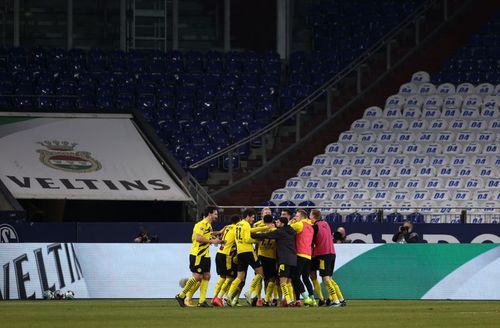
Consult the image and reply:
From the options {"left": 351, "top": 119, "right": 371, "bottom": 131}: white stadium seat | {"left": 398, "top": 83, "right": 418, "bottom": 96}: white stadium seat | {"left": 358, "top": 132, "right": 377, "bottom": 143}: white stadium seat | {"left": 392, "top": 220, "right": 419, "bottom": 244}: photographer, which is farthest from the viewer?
{"left": 398, "top": 83, "right": 418, "bottom": 96}: white stadium seat

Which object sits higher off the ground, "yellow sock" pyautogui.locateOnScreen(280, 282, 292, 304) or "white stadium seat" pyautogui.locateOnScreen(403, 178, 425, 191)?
"white stadium seat" pyautogui.locateOnScreen(403, 178, 425, 191)

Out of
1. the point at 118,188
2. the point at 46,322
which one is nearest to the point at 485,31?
the point at 118,188

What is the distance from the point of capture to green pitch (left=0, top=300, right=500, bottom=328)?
23328mm

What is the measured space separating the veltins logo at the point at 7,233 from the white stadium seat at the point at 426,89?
A: 48.3 feet

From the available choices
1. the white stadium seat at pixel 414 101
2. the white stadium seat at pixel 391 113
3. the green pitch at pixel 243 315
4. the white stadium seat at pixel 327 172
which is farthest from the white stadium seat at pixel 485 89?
the green pitch at pixel 243 315

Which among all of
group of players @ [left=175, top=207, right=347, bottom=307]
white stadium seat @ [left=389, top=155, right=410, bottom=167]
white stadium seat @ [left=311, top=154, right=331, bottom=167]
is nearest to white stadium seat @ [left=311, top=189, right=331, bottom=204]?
white stadium seat @ [left=311, top=154, right=331, bottom=167]

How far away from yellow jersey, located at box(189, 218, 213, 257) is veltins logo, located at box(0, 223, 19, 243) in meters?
8.85

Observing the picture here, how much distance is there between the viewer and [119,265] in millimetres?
34969

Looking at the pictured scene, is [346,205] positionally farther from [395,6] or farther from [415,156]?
[395,6]

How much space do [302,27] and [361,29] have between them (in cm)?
234

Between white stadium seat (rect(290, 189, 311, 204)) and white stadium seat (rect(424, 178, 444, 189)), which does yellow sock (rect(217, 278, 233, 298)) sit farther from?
white stadium seat (rect(424, 178, 444, 189))

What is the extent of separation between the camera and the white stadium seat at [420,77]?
46812 millimetres

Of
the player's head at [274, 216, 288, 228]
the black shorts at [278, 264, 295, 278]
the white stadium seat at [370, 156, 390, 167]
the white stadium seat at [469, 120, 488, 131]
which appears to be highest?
the white stadium seat at [469, 120, 488, 131]

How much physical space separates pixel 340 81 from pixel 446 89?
3.53m
